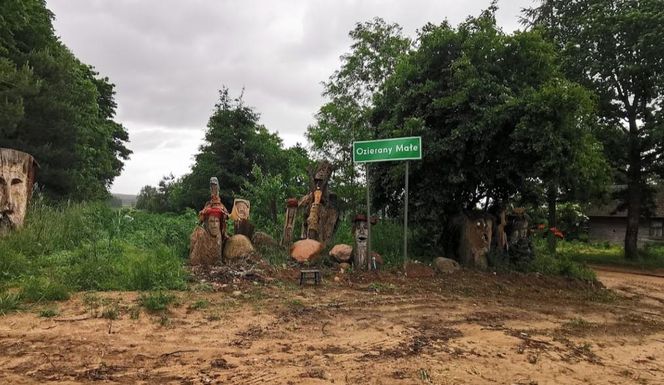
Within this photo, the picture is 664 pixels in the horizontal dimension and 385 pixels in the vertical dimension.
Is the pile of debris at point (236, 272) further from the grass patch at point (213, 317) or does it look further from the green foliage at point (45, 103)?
the green foliage at point (45, 103)

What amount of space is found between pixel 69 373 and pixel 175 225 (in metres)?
7.20

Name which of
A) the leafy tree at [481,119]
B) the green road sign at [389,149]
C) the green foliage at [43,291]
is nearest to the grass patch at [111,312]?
the green foliage at [43,291]

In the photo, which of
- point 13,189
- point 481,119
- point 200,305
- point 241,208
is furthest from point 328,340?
point 13,189

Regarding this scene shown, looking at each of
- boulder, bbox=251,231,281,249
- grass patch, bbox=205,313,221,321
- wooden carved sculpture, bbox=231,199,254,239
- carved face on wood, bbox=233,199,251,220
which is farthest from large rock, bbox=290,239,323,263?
grass patch, bbox=205,313,221,321

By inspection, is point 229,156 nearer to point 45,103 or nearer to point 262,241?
point 45,103

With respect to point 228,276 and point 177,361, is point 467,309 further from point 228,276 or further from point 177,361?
point 177,361

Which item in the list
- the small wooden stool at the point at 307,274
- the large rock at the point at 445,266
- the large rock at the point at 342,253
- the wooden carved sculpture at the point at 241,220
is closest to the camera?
the small wooden stool at the point at 307,274

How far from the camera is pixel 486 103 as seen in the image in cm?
968

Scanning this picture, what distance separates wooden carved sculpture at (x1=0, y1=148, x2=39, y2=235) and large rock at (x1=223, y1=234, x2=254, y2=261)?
388cm

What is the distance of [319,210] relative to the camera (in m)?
10.0

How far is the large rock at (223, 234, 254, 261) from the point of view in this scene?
8680 mm

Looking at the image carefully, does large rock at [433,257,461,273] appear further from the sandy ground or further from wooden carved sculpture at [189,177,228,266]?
wooden carved sculpture at [189,177,228,266]

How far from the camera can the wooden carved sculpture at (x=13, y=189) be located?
27.9 feet

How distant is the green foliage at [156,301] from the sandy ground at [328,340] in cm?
10
